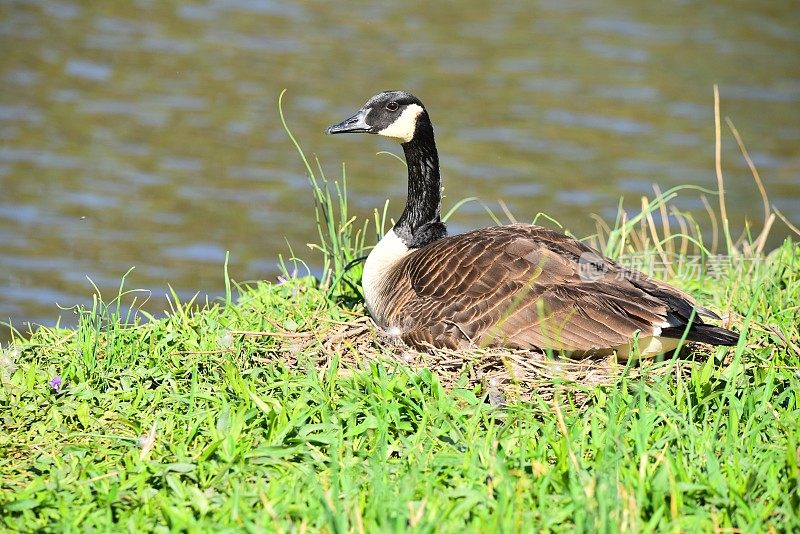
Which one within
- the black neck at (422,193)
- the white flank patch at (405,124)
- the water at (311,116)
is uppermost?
the white flank patch at (405,124)

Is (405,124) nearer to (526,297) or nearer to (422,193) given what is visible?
(422,193)

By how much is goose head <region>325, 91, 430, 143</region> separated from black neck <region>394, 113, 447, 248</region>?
9cm

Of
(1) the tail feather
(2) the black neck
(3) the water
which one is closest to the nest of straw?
(1) the tail feather

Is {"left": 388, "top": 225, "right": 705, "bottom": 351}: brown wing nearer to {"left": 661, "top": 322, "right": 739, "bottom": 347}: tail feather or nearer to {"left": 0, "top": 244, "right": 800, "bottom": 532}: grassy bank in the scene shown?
{"left": 661, "top": 322, "right": 739, "bottom": 347}: tail feather

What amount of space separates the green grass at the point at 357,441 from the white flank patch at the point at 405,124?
134 centimetres

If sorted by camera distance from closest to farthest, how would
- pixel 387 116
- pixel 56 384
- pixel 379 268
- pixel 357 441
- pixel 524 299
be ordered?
1. pixel 357 441
2. pixel 56 384
3. pixel 524 299
4. pixel 379 268
5. pixel 387 116

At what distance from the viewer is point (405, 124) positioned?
6.01 metres

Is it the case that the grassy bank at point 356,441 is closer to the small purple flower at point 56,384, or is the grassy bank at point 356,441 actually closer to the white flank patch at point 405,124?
the small purple flower at point 56,384

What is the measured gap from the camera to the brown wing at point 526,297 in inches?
191

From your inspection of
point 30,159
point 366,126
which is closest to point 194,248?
point 30,159

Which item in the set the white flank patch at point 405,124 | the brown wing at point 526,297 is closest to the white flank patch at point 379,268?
the brown wing at point 526,297

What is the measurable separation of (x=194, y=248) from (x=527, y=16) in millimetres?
8943

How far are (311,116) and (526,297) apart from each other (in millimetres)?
7325

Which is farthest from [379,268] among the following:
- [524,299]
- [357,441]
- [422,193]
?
[357,441]
